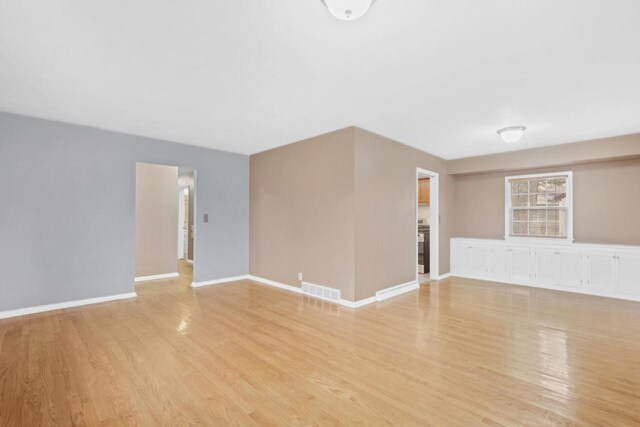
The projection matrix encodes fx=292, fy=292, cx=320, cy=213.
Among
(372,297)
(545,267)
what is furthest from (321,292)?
(545,267)

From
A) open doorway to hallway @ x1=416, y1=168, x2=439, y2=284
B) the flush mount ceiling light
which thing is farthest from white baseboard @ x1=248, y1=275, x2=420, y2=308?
the flush mount ceiling light

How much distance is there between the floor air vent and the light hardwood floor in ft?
0.66

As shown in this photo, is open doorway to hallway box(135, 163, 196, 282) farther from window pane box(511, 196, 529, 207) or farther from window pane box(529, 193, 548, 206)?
Result: window pane box(529, 193, 548, 206)

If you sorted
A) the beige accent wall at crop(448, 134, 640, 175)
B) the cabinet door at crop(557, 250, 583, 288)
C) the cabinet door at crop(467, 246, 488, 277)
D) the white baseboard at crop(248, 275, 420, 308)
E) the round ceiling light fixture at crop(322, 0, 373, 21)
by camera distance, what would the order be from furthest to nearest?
the cabinet door at crop(467, 246, 488, 277) < the cabinet door at crop(557, 250, 583, 288) < the beige accent wall at crop(448, 134, 640, 175) < the white baseboard at crop(248, 275, 420, 308) < the round ceiling light fixture at crop(322, 0, 373, 21)

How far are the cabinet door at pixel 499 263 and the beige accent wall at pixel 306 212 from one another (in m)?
3.55

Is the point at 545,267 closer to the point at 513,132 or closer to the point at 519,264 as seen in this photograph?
the point at 519,264

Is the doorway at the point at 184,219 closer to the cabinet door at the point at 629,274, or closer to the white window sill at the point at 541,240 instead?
the white window sill at the point at 541,240

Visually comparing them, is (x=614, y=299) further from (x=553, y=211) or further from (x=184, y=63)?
(x=184, y=63)

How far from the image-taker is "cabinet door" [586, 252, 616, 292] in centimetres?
471

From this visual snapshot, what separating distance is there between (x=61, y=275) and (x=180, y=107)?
2863mm

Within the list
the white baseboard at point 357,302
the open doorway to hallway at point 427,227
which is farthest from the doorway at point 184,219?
the open doorway to hallway at point 427,227

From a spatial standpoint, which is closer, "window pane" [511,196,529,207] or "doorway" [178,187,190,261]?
"window pane" [511,196,529,207]

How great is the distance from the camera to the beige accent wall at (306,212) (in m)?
4.28

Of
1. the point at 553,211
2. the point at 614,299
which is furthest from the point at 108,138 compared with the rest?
the point at 614,299
